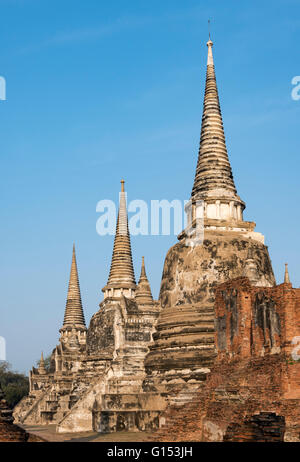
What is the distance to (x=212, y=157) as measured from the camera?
30.7 m

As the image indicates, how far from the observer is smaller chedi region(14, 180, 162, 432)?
2650 cm

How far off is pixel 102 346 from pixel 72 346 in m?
13.1

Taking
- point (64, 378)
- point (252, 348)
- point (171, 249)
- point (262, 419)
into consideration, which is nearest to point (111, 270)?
point (64, 378)

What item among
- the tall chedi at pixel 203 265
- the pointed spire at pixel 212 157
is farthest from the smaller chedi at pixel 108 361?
the pointed spire at pixel 212 157

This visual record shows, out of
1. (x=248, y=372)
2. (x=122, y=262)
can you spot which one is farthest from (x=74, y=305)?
(x=248, y=372)

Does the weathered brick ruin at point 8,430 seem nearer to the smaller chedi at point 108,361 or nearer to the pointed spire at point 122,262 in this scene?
the smaller chedi at point 108,361

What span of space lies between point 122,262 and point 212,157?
13.2 metres

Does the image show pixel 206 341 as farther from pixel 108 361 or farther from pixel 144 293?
→ pixel 108 361

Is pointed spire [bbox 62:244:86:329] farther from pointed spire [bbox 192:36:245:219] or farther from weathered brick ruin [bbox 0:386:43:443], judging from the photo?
weathered brick ruin [bbox 0:386:43:443]

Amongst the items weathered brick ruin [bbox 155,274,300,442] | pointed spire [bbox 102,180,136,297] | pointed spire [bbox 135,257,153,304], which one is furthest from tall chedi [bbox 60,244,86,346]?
weathered brick ruin [bbox 155,274,300,442]

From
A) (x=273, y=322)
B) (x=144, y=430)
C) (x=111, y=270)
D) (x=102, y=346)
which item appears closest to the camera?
(x=273, y=322)

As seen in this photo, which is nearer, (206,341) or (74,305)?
(206,341)

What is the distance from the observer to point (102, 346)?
115ft

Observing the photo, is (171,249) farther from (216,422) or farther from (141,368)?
(216,422)
